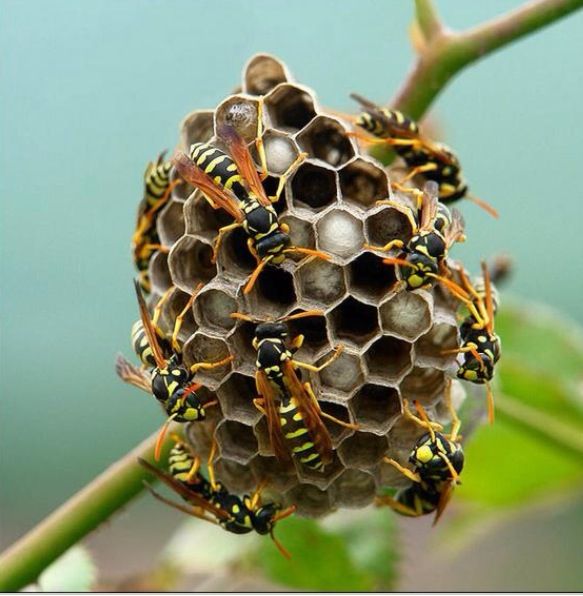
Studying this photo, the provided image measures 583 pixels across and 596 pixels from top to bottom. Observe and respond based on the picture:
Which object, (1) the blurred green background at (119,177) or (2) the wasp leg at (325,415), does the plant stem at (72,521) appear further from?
(1) the blurred green background at (119,177)

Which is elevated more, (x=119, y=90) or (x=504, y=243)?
(x=119, y=90)

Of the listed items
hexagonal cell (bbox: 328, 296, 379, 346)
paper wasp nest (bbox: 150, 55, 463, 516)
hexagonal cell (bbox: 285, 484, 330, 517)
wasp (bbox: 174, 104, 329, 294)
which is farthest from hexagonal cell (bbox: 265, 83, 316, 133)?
hexagonal cell (bbox: 285, 484, 330, 517)

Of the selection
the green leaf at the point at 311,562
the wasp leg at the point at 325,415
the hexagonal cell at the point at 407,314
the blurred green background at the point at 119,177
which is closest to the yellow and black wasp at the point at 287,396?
the wasp leg at the point at 325,415

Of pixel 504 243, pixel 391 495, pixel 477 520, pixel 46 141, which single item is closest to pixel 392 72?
pixel 504 243

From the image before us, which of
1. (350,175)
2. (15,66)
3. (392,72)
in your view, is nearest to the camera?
(350,175)

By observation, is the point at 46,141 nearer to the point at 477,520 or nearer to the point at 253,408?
the point at 477,520

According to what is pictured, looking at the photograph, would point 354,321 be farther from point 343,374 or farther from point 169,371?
point 169,371
